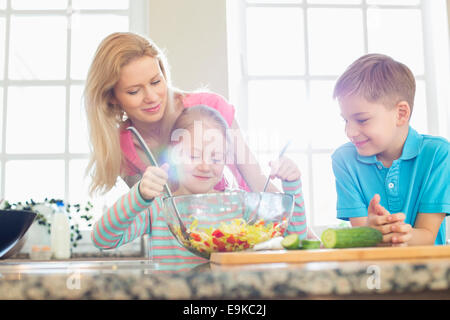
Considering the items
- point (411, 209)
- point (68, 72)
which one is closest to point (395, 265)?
point (411, 209)

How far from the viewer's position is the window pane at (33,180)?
2.64m

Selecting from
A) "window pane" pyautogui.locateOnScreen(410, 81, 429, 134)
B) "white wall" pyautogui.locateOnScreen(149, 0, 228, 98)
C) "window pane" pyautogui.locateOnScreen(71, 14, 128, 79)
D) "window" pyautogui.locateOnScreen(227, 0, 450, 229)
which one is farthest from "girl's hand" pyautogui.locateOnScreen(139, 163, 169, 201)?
"window pane" pyautogui.locateOnScreen(410, 81, 429, 134)

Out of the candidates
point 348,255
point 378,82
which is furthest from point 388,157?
point 348,255

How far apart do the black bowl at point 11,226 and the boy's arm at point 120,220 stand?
0.81ft

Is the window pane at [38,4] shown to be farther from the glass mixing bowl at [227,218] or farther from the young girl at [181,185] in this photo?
the glass mixing bowl at [227,218]

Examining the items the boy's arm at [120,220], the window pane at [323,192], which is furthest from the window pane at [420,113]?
the boy's arm at [120,220]

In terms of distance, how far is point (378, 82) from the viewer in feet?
4.77

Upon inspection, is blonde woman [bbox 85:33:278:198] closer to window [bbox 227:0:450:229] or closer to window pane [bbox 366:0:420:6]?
window [bbox 227:0:450:229]

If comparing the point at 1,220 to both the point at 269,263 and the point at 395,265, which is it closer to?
the point at 269,263

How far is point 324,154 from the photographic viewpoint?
2711 mm

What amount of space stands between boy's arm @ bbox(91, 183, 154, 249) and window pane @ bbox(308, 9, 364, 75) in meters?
1.86

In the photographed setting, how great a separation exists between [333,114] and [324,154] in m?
0.22

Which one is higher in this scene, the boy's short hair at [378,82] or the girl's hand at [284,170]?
the boy's short hair at [378,82]

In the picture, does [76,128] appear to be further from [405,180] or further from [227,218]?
[227,218]
